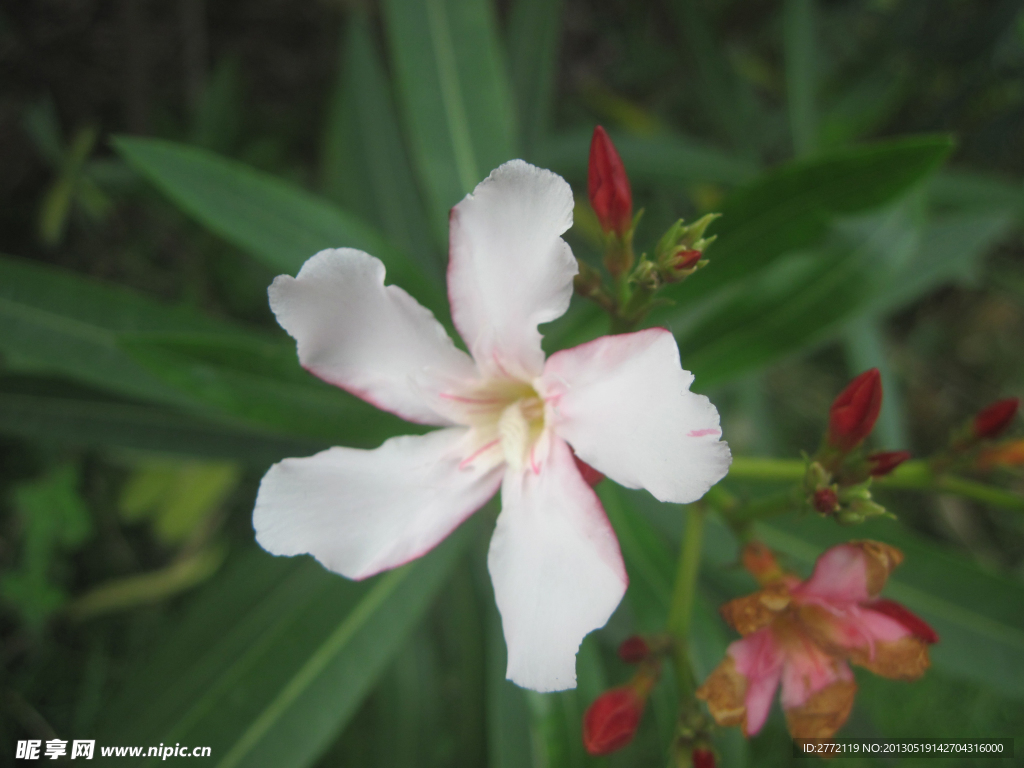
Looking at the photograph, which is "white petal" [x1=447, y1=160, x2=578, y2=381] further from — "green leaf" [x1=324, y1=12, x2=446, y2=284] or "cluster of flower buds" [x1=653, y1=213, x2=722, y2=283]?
"green leaf" [x1=324, y1=12, x2=446, y2=284]

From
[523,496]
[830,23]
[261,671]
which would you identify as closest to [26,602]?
[261,671]

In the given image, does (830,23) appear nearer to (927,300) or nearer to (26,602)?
(927,300)

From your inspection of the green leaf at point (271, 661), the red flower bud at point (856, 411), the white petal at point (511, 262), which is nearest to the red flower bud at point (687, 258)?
the white petal at point (511, 262)

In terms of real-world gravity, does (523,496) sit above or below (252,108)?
below

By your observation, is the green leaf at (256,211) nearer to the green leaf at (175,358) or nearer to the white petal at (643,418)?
the green leaf at (175,358)

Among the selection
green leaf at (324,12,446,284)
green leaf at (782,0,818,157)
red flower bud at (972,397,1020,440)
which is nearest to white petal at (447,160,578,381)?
red flower bud at (972,397,1020,440)

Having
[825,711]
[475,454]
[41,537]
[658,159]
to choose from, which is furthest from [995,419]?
[41,537]

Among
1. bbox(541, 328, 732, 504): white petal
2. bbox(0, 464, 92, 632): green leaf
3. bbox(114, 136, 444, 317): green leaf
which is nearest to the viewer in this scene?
bbox(541, 328, 732, 504): white petal
